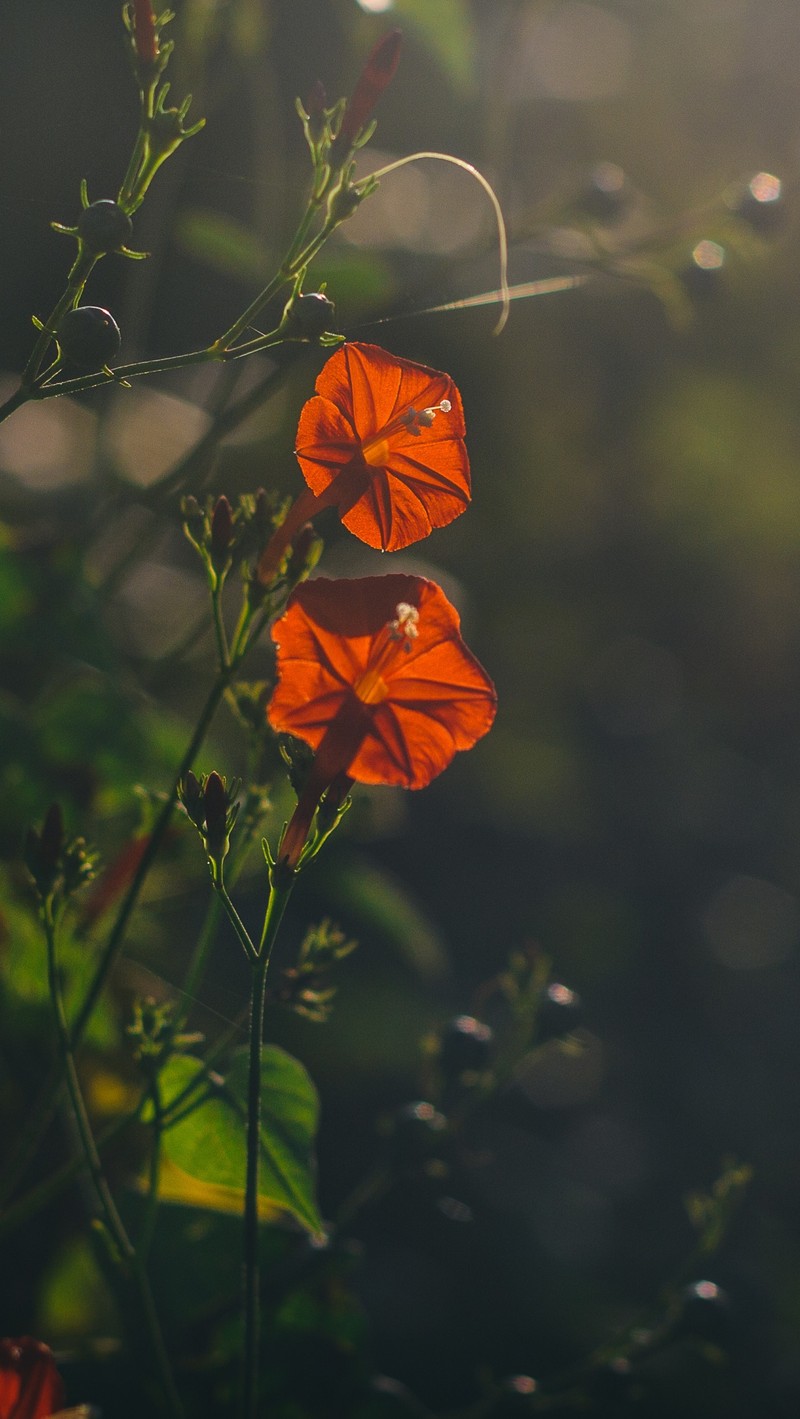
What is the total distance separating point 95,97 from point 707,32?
A: 9.03 ft

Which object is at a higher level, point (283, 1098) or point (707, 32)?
point (707, 32)

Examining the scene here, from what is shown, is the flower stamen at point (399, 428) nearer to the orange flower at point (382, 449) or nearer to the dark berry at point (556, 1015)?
the orange flower at point (382, 449)

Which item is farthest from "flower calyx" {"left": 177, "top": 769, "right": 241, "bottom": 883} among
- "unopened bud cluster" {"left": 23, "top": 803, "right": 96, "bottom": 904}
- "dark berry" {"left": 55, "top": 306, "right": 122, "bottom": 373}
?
"dark berry" {"left": 55, "top": 306, "right": 122, "bottom": 373}

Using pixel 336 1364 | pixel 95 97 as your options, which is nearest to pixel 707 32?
pixel 95 97

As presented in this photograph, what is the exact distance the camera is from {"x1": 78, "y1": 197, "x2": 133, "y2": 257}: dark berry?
0.80 metres

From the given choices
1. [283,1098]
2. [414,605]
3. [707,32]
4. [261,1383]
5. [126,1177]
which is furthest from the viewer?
[707,32]

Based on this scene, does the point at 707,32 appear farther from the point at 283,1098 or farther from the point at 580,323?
the point at 283,1098

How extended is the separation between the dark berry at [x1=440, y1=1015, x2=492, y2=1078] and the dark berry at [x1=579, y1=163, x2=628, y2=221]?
4.17 feet

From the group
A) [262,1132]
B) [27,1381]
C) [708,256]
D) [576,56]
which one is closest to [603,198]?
[708,256]

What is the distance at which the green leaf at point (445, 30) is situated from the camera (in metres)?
2.03

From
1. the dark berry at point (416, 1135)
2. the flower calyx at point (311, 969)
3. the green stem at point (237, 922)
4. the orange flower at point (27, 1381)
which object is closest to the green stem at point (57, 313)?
the green stem at point (237, 922)

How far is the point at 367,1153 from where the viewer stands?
2309mm

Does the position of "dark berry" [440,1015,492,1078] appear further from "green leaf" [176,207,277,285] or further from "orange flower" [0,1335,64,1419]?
"green leaf" [176,207,277,285]

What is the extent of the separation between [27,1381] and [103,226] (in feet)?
2.94
